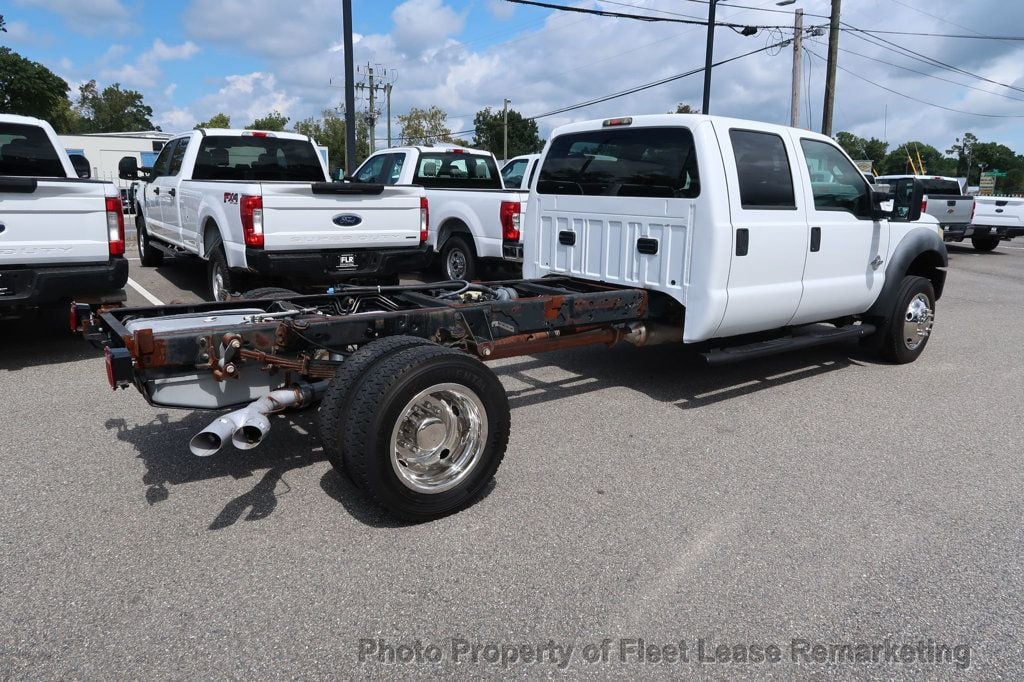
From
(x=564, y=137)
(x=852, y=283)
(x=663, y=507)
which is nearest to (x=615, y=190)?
(x=564, y=137)

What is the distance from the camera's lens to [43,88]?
48.7 meters

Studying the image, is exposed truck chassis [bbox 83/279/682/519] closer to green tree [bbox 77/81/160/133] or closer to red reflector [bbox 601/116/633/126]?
red reflector [bbox 601/116/633/126]

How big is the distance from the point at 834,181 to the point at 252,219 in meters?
5.16

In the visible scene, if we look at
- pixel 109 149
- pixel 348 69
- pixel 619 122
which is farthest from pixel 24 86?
pixel 619 122

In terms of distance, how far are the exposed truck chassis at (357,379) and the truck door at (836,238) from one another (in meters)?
2.69

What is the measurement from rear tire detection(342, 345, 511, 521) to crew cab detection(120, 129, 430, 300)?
13.9 feet

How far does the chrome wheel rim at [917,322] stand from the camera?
279 inches

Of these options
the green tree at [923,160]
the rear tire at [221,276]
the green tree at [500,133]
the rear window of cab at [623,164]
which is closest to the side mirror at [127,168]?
the rear tire at [221,276]

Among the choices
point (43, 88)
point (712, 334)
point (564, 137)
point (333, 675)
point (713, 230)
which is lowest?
point (333, 675)

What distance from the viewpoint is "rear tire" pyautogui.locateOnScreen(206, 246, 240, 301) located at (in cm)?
786

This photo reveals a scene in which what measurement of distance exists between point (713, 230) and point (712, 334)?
2.50 feet

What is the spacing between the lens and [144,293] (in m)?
10.0

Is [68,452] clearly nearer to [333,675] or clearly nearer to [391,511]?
[391,511]

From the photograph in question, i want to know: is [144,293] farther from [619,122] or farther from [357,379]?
[357,379]
